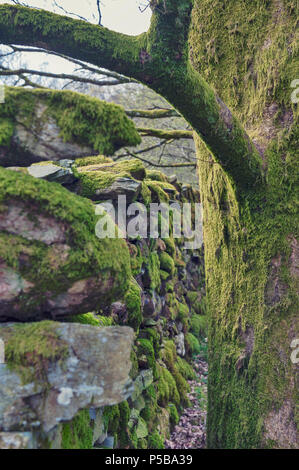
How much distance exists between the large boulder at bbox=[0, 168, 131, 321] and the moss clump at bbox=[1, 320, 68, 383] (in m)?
0.18

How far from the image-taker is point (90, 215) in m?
2.32

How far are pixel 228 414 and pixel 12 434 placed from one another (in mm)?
2990

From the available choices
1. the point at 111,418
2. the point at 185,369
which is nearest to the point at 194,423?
the point at 185,369

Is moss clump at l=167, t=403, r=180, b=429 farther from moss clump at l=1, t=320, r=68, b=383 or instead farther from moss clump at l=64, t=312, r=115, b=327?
moss clump at l=1, t=320, r=68, b=383

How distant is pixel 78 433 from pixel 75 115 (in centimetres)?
214

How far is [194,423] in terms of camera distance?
5.69 m

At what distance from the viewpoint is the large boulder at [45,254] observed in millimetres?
2062

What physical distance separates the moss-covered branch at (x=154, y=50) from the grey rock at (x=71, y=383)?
203 centimetres

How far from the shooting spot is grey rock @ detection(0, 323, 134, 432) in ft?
6.16

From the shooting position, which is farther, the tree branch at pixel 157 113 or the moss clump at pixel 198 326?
the moss clump at pixel 198 326

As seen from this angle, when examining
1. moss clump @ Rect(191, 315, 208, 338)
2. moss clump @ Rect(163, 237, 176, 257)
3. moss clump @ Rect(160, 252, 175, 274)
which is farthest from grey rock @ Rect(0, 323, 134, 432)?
moss clump @ Rect(191, 315, 208, 338)

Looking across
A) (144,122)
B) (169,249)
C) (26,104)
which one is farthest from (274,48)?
(144,122)

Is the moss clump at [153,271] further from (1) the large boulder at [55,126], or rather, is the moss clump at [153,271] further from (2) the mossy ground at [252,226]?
(1) the large boulder at [55,126]

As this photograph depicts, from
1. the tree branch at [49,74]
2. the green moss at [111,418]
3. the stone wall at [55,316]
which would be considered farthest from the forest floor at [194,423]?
the tree branch at [49,74]
